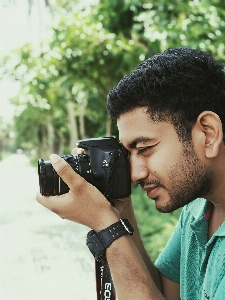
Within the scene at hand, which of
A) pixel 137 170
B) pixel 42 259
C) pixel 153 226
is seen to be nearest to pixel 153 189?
pixel 137 170

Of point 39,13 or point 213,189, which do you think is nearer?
point 213,189

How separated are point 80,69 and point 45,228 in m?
3.04

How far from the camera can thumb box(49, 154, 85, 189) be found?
1.62m

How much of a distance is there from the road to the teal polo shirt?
2.73m

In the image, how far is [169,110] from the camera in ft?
5.21

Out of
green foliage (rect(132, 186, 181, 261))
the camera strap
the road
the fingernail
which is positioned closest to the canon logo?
the camera strap

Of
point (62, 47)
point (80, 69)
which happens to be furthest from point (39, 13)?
point (80, 69)

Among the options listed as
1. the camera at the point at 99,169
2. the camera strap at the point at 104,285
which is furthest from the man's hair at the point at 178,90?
the camera strap at the point at 104,285

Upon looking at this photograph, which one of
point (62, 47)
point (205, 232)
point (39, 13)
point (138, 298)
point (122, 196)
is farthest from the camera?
point (62, 47)

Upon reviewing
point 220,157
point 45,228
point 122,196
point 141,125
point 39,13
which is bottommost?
point 45,228

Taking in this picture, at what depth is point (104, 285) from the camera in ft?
6.43

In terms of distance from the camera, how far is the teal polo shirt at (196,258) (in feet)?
4.92

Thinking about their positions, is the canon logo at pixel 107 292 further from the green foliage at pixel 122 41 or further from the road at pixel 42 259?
the green foliage at pixel 122 41

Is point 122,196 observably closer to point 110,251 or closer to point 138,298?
point 110,251
